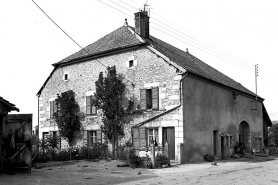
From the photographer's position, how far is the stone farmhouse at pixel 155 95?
68.5 ft

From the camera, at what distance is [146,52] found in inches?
886

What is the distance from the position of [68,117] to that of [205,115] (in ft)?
32.7

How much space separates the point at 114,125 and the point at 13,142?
9.63 meters

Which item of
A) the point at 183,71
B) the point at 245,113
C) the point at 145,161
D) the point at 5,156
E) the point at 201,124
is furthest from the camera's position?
the point at 245,113

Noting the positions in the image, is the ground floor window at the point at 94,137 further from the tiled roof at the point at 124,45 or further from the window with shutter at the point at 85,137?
the tiled roof at the point at 124,45

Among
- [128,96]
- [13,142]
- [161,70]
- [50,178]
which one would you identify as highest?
[161,70]

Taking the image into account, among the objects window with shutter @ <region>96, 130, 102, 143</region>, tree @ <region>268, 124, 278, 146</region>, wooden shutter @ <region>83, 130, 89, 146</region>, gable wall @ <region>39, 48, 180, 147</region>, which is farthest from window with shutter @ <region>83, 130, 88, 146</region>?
tree @ <region>268, 124, 278, 146</region>

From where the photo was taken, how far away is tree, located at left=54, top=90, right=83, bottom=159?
25750mm

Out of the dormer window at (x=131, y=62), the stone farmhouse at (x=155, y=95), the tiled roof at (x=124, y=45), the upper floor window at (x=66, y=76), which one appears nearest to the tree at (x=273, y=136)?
the stone farmhouse at (x=155, y=95)

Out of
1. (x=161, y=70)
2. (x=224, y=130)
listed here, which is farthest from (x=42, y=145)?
(x=224, y=130)

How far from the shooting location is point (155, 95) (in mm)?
21812

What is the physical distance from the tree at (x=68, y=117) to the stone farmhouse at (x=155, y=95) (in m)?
0.61

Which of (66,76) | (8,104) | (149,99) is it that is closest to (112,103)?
(149,99)

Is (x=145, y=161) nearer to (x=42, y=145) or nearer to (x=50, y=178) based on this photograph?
(x=50, y=178)
